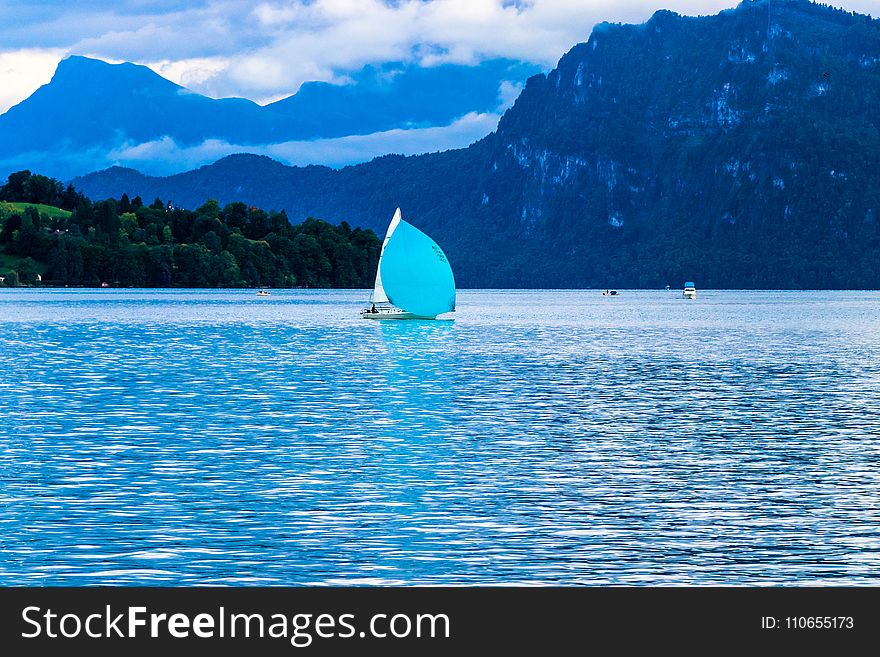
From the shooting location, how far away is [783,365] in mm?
84000

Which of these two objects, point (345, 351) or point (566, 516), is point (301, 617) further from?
point (345, 351)

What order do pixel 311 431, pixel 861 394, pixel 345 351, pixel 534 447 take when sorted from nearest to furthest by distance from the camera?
1. pixel 534 447
2. pixel 311 431
3. pixel 861 394
4. pixel 345 351

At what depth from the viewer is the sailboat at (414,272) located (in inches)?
5212

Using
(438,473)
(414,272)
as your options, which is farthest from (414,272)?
(438,473)

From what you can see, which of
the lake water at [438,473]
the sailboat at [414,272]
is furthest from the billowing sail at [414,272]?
the lake water at [438,473]

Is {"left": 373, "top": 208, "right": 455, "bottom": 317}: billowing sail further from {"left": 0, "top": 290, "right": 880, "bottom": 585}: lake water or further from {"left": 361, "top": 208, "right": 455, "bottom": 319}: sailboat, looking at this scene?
{"left": 0, "top": 290, "right": 880, "bottom": 585}: lake water

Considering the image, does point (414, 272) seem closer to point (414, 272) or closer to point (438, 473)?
point (414, 272)

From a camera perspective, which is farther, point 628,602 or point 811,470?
point 811,470

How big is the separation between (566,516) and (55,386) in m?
39.4

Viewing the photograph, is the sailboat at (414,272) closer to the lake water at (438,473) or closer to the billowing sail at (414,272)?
the billowing sail at (414,272)

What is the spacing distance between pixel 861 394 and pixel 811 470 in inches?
992

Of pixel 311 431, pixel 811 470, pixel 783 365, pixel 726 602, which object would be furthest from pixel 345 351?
pixel 726 602

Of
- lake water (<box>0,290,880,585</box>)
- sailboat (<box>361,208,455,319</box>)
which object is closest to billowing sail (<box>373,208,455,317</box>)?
sailboat (<box>361,208,455,319</box>)

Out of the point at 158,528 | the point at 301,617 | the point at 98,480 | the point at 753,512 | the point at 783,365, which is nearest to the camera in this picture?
the point at 301,617
